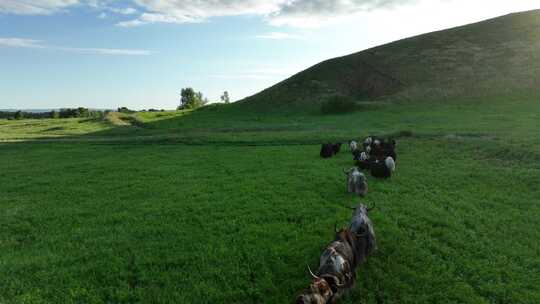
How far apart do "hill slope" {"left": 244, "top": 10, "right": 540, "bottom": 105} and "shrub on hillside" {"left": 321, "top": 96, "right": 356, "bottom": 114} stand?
9878 mm

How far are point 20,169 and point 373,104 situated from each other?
51.1 m

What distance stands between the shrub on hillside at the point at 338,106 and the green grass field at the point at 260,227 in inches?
1475

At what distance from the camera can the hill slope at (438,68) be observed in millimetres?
62312

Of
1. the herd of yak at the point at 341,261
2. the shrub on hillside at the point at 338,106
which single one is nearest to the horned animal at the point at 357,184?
the herd of yak at the point at 341,261

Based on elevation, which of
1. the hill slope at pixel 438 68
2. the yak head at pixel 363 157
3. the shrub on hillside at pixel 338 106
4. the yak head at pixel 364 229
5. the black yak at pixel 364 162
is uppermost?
the hill slope at pixel 438 68

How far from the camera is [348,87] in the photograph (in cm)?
7788

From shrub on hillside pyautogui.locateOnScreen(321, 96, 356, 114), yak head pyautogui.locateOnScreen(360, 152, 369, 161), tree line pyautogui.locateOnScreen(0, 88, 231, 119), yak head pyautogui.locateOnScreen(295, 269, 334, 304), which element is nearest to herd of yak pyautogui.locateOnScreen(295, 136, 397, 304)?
yak head pyautogui.locateOnScreen(295, 269, 334, 304)

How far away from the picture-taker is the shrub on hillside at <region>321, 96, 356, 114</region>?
6019 centimetres

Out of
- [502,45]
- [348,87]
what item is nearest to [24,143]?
[348,87]

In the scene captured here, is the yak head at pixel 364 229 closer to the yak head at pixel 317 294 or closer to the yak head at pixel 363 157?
the yak head at pixel 317 294

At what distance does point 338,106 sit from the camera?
2392 inches

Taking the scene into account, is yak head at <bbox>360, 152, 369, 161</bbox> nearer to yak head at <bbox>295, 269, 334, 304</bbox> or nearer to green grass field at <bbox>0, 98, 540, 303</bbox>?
green grass field at <bbox>0, 98, 540, 303</bbox>

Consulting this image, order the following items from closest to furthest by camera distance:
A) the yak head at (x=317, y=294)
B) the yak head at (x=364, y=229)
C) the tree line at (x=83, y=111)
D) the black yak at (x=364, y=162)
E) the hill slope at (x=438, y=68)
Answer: the yak head at (x=317, y=294)
the yak head at (x=364, y=229)
the black yak at (x=364, y=162)
the hill slope at (x=438, y=68)
the tree line at (x=83, y=111)

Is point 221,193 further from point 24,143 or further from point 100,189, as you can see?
point 24,143
